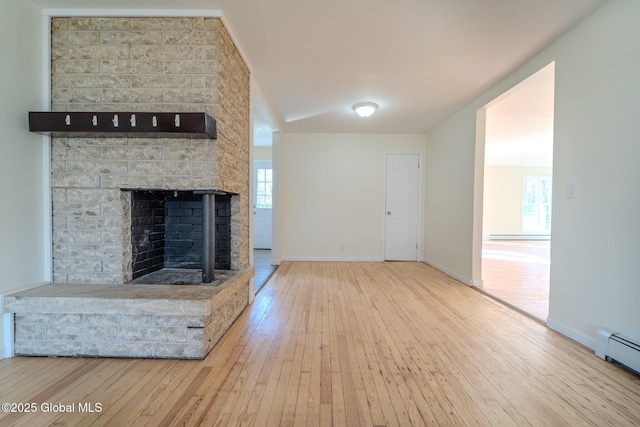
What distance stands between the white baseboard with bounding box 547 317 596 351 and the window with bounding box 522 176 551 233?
25.8 feet

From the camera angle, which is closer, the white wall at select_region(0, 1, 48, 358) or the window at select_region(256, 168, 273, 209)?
the white wall at select_region(0, 1, 48, 358)

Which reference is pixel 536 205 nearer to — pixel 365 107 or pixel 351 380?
pixel 365 107

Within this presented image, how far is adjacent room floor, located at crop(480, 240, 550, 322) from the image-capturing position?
2.92m

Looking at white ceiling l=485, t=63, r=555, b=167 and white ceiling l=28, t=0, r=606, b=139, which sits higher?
white ceiling l=485, t=63, r=555, b=167

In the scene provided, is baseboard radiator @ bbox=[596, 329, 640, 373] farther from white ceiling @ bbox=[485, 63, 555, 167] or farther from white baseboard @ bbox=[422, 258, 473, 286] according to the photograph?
white ceiling @ bbox=[485, 63, 555, 167]

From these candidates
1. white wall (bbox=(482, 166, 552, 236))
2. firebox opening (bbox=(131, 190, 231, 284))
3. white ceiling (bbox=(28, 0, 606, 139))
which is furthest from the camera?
white wall (bbox=(482, 166, 552, 236))

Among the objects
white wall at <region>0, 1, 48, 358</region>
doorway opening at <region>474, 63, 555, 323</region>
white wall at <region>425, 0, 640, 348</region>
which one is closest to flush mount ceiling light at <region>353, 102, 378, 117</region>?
doorway opening at <region>474, 63, 555, 323</region>

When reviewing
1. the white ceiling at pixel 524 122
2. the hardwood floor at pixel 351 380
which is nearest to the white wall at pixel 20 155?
the hardwood floor at pixel 351 380

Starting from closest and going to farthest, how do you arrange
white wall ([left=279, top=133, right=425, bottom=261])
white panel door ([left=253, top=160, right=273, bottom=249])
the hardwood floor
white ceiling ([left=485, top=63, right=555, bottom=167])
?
the hardwood floor, white ceiling ([left=485, top=63, right=555, bottom=167]), white wall ([left=279, top=133, right=425, bottom=261]), white panel door ([left=253, top=160, right=273, bottom=249])

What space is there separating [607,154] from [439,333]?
1746 mm

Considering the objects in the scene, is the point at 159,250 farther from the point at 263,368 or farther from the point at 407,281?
the point at 407,281

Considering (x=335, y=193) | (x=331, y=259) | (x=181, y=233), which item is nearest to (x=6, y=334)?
(x=181, y=233)

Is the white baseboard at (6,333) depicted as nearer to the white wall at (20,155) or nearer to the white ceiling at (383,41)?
the white wall at (20,155)

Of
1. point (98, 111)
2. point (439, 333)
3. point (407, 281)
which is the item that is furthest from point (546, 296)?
point (98, 111)
